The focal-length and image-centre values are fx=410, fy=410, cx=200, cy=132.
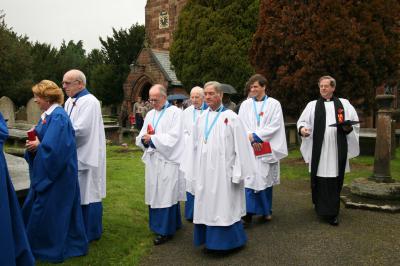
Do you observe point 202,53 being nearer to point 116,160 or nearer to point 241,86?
point 241,86

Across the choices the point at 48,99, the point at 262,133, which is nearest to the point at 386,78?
the point at 262,133

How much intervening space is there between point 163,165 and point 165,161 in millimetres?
61

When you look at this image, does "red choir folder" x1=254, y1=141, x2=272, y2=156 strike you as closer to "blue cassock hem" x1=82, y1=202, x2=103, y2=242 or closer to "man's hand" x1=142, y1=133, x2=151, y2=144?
"man's hand" x1=142, y1=133, x2=151, y2=144

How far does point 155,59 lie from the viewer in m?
24.6

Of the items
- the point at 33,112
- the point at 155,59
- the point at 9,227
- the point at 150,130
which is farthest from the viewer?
the point at 155,59

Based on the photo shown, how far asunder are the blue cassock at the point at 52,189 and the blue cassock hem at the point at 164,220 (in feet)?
3.96

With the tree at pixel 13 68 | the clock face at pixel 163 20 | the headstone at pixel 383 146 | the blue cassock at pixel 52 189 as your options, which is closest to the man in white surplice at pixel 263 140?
the headstone at pixel 383 146

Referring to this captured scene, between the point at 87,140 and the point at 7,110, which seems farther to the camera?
the point at 7,110

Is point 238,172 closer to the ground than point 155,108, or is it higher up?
closer to the ground

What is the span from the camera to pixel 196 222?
4.93 metres

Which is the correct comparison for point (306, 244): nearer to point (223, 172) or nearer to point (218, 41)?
point (223, 172)

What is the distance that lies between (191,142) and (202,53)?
14125 millimetres

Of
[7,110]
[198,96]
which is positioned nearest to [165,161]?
[198,96]

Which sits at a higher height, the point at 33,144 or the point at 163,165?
the point at 33,144
